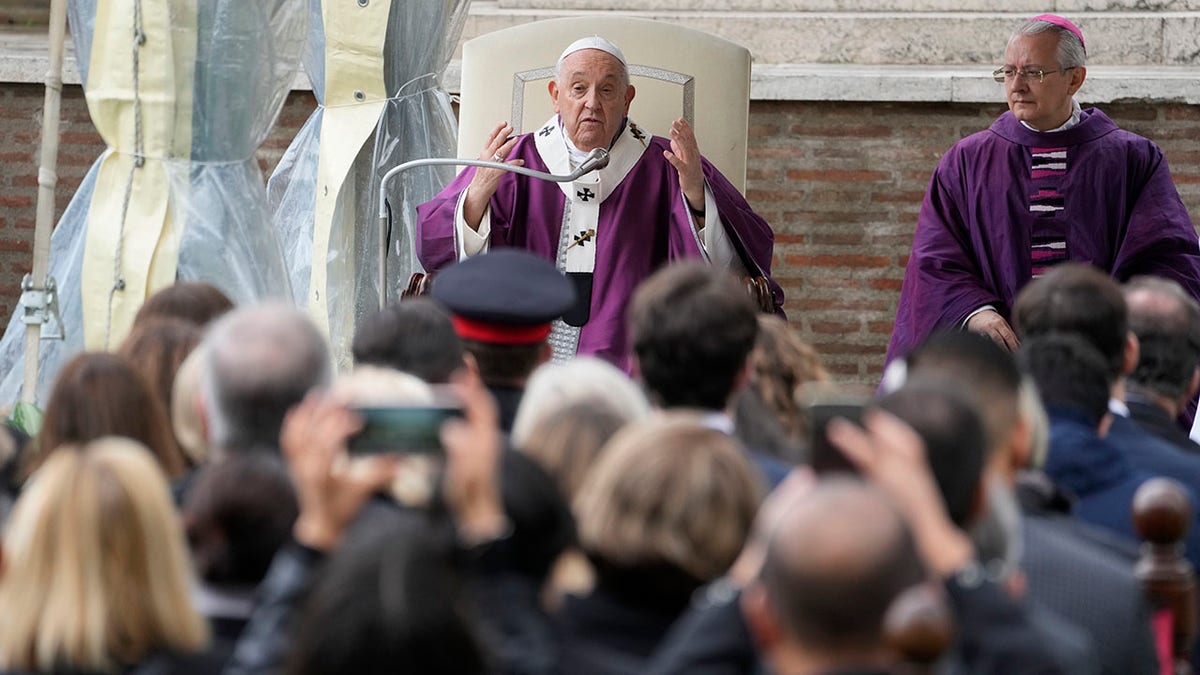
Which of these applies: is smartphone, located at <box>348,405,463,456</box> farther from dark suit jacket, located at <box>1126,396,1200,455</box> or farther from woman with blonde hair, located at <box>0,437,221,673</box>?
dark suit jacket, located at <box>1126,396,1200,455</box>

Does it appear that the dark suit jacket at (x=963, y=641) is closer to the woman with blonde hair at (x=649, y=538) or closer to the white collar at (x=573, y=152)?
the woman with blonde hair at (x=649, y=538)

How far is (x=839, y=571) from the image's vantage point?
1.95 m

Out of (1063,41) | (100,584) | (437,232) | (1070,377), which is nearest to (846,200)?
(1063,41)

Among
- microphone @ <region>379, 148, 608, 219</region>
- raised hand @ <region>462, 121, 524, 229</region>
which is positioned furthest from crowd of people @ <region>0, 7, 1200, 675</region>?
raised hand @ <region>462, 121, 524, 229</region>

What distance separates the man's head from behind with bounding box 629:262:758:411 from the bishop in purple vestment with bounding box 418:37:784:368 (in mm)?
2737

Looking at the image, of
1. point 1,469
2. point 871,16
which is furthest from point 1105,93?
point 1,469

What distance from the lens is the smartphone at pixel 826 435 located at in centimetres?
235

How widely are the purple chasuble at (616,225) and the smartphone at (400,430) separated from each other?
147 inches

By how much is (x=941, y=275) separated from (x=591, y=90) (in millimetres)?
1385

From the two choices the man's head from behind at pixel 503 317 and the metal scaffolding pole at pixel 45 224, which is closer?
the man's head from behind at pixel 503 317

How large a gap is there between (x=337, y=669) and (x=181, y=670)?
0.46m

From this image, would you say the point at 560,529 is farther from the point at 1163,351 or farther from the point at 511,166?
the point at 511,166

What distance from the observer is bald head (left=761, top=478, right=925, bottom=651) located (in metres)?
1.94

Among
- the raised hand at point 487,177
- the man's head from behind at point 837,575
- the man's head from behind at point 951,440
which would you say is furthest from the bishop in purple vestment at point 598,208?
the man's head from behind at point 837,575
